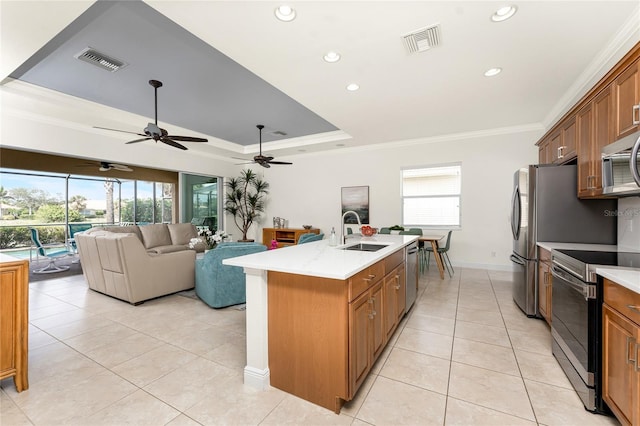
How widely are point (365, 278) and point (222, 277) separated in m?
2.19

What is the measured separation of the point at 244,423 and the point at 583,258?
96.5 inches

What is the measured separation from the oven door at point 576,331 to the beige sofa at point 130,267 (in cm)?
424

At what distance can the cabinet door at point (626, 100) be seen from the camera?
6.38ft

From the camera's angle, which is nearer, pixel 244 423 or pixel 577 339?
pixel 244 423

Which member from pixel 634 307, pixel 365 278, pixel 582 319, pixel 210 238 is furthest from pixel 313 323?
pixel 210 238

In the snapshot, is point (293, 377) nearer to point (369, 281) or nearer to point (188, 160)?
point (369, 281)

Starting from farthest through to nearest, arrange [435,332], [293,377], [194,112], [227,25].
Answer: [194,112], [435,332], [227,25], [293,377]

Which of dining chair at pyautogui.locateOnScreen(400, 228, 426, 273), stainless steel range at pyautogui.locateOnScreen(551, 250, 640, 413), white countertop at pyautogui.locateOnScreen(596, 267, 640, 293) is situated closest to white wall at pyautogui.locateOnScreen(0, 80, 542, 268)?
dining chair at pyautogui.locateOnScreen(400, 228, 426, 273)

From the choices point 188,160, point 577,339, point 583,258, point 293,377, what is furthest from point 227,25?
point 188,160

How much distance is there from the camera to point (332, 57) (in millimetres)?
2764

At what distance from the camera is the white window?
228 inches

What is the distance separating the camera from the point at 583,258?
192 centimetres

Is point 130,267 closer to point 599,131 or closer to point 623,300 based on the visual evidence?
point 623,300

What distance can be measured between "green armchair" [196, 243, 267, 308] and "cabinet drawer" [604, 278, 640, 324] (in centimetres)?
284
